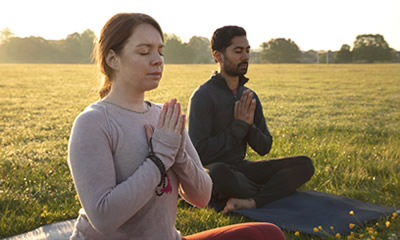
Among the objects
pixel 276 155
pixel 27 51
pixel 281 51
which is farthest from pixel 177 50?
pixel 276 155

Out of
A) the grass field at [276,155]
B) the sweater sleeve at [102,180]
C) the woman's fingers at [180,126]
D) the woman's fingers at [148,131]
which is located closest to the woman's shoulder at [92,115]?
the sweater sleeve at [102,180]

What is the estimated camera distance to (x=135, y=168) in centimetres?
232

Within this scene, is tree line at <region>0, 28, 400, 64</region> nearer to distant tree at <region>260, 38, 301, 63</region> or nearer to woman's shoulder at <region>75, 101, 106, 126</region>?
distant tree at <region>260, 38, 301, 63</region>

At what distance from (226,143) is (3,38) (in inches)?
4965

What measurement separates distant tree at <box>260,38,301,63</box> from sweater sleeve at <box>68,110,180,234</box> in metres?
101

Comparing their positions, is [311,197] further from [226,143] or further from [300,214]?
[226,143]

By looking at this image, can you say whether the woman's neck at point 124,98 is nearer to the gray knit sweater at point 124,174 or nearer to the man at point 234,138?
the gray knit sweater at point 124,174

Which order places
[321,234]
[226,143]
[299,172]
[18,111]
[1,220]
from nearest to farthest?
[321,234] → [1,220] → [226,143] → [299,172] → [18,111]

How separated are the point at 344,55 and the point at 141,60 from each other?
3800 inches

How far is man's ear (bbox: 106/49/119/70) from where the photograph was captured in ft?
7.86

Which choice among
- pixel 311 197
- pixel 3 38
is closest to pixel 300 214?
pixel 311 197

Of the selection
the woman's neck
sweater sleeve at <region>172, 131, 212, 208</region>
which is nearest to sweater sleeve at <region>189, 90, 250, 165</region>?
sweater sleeve at <region>172, 131, 212, 208</region>

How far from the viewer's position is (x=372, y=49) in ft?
311

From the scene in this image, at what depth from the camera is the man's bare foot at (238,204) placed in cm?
517
